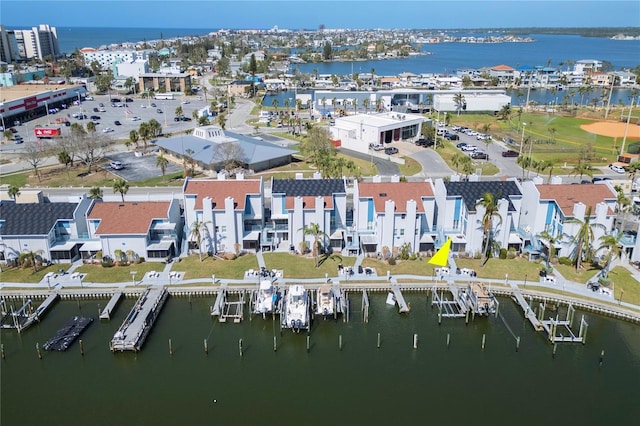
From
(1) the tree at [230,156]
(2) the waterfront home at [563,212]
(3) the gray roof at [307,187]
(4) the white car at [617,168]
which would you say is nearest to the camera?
(2) the waterfront home at [563,212]

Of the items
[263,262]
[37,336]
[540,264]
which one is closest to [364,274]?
[263,262]

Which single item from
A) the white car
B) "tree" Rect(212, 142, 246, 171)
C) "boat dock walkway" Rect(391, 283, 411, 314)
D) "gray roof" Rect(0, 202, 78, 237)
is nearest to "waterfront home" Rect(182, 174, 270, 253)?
"gray roof" Rect(0, 202, 78, 237)

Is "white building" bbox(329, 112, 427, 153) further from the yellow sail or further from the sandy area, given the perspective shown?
the yellow sail

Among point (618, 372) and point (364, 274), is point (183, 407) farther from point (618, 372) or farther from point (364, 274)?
point (618, 372)

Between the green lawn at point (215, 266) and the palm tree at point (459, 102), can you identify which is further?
the palm tree at point (459, 102)

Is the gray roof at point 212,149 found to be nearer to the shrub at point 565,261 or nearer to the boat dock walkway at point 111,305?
the boat dock walkway at point 111,305

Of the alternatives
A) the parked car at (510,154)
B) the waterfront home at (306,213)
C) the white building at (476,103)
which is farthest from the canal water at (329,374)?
the white building at (476,103)

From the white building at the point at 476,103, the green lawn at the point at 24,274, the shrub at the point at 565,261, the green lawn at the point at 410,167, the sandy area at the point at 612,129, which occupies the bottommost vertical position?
the green lawn at the point at 24,274
